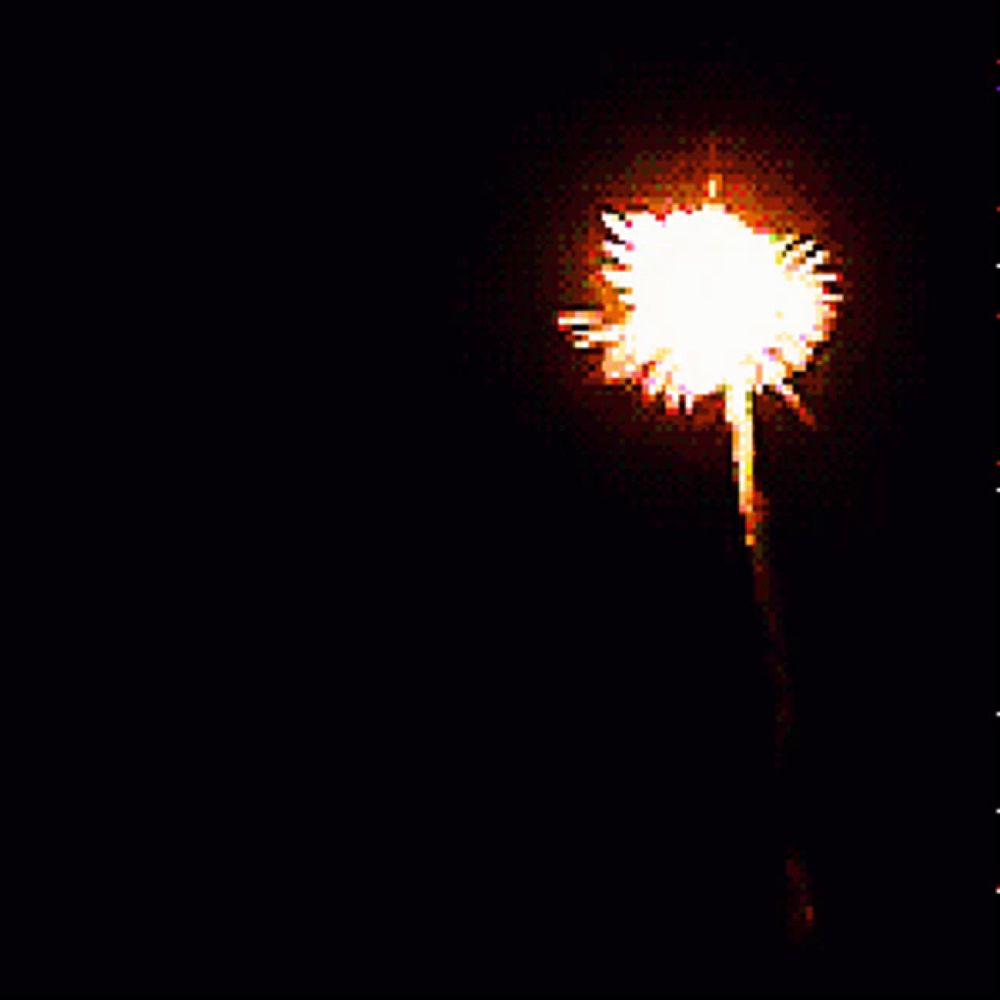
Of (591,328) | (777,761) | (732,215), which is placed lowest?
(777,761)

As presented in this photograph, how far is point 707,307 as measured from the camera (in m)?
5.21

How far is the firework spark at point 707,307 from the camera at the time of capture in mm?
5184

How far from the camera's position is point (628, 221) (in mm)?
5453

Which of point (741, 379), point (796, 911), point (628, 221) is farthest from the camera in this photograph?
point (628, 221)

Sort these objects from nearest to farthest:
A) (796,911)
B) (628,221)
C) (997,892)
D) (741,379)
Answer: (796,911) → (741,379) → (628,221) → (997,892)

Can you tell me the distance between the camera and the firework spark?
17.0 feet

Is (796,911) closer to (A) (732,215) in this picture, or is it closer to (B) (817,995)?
(B) (817,995)

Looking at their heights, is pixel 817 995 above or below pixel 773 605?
below

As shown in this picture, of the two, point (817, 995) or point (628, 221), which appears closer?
point (817, 995)

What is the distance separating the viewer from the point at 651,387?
5.27 meters

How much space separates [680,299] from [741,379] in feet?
1.20

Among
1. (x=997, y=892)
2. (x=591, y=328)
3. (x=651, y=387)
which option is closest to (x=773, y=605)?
(x=651, y=387)

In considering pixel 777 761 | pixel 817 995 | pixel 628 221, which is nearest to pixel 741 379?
pixel 628 221

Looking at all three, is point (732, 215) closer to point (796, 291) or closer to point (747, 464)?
point (796, 291)
